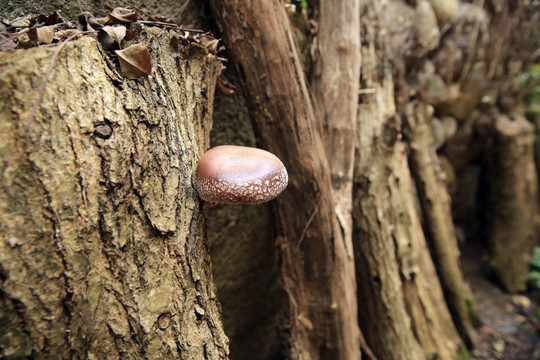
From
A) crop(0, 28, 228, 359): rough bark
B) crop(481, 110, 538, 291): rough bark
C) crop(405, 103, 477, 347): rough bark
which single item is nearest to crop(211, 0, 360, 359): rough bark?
crop(0, 28, 228, 359): rough bark

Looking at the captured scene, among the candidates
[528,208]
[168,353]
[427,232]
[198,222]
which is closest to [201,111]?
[198,222]

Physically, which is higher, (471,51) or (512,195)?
(471,51)

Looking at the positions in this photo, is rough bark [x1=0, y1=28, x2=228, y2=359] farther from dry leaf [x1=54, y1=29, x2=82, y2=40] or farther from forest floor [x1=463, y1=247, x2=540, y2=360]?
forest floor [x1=463, y1=247, x2=540, y2=360]

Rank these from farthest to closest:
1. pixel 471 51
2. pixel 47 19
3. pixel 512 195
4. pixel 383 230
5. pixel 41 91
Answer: pixel 512 195 → pixel 471 51 → pixel 383 230 → pixel 47 19 → pixel 41 91

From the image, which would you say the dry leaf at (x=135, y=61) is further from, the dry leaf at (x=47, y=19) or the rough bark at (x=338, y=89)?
the rough bark at (x=338, y=89)

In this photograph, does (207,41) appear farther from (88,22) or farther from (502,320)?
(502,320)

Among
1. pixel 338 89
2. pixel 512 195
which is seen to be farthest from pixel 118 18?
pixel 512 195
